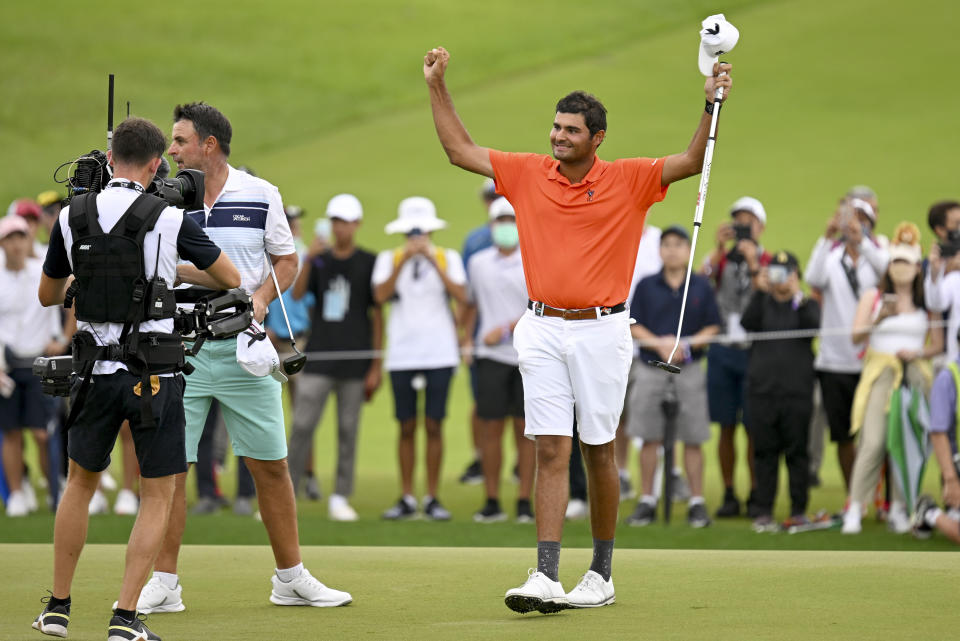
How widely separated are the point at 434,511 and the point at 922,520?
3.51 meters

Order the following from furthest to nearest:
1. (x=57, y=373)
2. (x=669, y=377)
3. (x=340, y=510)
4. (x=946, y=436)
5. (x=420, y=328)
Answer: (x=420, y=328), (x=340, y=510), (x=669, y=377), (x=946, y=436), (x=57, y=373)

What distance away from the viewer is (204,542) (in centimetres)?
933

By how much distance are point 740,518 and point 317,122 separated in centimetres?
2500

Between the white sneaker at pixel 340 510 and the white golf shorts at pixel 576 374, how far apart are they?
4.91 metres

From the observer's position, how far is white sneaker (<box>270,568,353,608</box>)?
609 cm

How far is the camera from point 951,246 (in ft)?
A: 31.0

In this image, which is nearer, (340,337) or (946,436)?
(946,436)

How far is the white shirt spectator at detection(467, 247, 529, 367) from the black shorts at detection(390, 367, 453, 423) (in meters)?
0.36

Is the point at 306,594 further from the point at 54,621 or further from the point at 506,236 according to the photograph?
the point at 506,236

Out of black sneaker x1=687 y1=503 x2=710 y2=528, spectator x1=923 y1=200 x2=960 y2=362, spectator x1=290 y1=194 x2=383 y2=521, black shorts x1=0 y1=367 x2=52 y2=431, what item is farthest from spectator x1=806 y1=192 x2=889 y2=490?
black shorts x1=0 y1=367 x2=52 y2=431

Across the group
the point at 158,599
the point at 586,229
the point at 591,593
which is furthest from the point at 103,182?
the point at 591,593

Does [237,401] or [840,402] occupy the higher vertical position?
[237,401]

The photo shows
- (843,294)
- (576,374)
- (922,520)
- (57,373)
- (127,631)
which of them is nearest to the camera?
(127,631)

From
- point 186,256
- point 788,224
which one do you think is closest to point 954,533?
point 186,256
